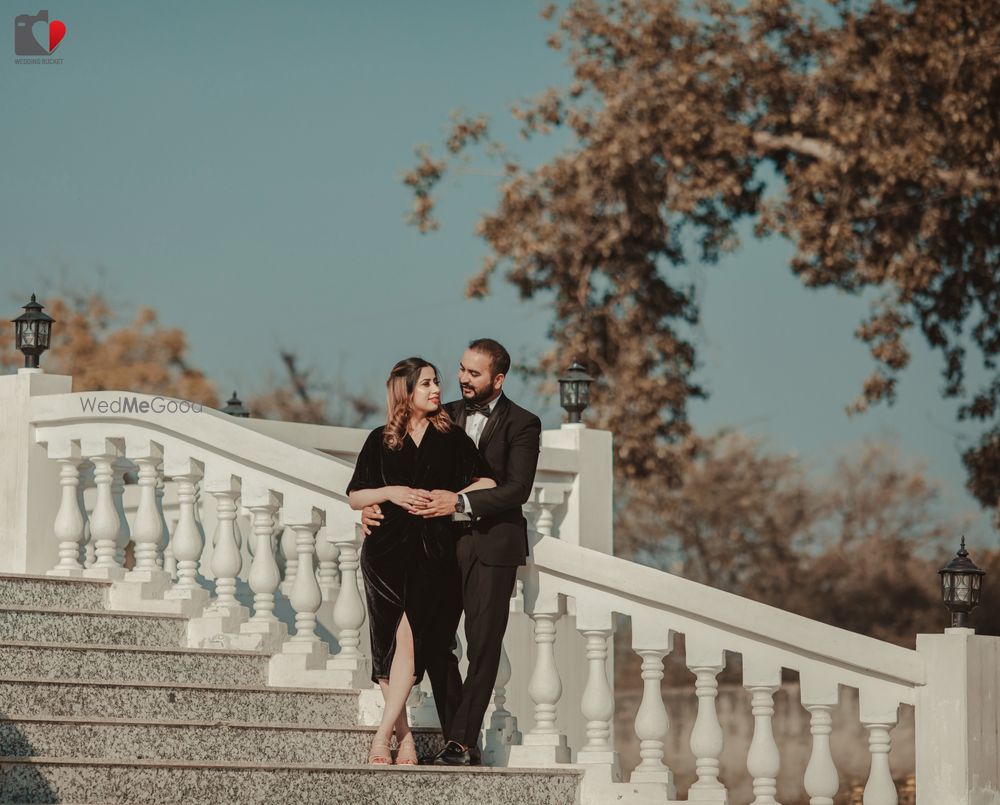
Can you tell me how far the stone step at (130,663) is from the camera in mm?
6977

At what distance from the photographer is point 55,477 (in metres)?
8.50

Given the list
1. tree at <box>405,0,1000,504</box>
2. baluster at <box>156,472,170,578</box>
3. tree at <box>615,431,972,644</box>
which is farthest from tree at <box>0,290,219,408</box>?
baluster at <box>156,472,170,578</box>

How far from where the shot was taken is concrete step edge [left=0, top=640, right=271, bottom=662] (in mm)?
6996

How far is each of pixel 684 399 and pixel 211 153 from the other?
1955 cm

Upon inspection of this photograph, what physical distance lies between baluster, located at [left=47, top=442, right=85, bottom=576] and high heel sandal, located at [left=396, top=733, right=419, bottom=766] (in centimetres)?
220

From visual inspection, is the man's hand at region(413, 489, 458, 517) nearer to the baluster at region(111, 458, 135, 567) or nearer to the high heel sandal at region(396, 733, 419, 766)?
the high heel sandal at region(396, 733, 419, 766)

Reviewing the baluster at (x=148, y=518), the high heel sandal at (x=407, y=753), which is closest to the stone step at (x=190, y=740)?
the high heel sandal at (x=407, y=753)

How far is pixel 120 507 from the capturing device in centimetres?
905

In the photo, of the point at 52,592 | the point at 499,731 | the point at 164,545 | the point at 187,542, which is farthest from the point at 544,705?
the point at 164,545

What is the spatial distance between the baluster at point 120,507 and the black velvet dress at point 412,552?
6.06 feet

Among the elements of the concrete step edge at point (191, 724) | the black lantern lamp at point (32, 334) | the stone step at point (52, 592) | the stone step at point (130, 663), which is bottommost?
the concrete step edge at point (191, 724)

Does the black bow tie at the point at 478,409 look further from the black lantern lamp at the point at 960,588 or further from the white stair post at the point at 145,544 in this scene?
the black lantern lamp at the point at 960,588

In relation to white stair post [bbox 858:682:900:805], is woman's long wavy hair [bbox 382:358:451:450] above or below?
above

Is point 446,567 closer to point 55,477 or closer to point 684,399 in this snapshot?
point 55,477
